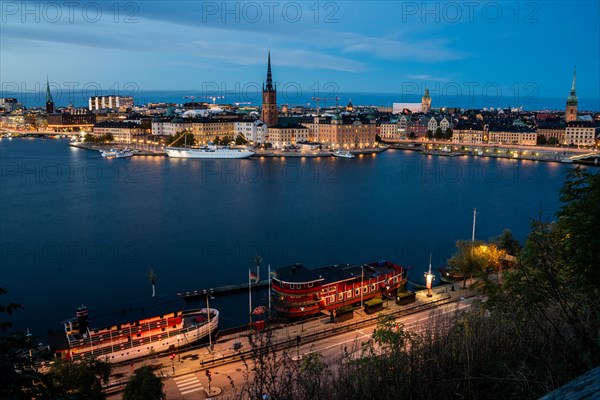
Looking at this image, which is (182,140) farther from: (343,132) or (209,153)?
(343,132)

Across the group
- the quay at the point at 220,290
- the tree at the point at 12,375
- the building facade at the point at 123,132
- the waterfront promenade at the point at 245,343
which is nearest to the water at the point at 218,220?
the quay at the point at 220,290

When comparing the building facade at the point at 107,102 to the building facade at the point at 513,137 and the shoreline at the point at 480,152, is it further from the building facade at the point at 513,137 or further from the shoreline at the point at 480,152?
the building facade at the point at 513,137

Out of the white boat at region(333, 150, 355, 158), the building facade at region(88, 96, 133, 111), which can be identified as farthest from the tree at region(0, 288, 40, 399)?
the building facade at region(88, 96, 133, 111)

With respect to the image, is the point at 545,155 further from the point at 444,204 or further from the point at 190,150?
the point at 190,150

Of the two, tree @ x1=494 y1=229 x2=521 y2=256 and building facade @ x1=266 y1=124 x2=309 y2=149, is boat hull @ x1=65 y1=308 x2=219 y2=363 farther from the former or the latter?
building facade @ x1=266 y1=124 x2=309 y2=149

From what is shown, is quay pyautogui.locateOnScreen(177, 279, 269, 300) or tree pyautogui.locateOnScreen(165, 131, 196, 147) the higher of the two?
tree pyautogui.locateOnScreen(165, 131, 196, 147)

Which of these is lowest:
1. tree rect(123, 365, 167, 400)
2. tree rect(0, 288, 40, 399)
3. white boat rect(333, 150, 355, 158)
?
tree rect(123, 365, 167, 400)
